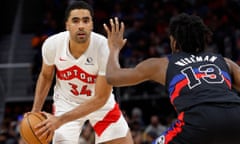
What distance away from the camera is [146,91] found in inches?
475

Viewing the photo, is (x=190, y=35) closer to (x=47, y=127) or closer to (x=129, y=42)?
(x=47, y=127)

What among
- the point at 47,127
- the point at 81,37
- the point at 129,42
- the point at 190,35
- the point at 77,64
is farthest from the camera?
the point at 129,42

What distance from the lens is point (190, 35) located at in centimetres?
417

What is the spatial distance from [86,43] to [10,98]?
8.03 meters

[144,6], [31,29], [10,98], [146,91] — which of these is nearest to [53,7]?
[31,29]

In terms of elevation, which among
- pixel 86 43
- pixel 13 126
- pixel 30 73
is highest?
pixel 86 43

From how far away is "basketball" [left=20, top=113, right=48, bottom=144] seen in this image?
5.21 meters

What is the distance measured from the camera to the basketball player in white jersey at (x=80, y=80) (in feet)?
18.1

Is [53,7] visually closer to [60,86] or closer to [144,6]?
[144,6]

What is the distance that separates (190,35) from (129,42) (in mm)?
9625

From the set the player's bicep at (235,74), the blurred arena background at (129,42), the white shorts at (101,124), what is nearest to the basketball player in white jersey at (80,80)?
the white shorts at (101,124)

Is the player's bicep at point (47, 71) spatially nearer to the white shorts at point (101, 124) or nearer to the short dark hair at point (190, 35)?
the white shorts at point (101, 124)

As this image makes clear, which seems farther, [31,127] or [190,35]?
[31,127]

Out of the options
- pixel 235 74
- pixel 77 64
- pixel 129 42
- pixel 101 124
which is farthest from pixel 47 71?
pixel 129 42
